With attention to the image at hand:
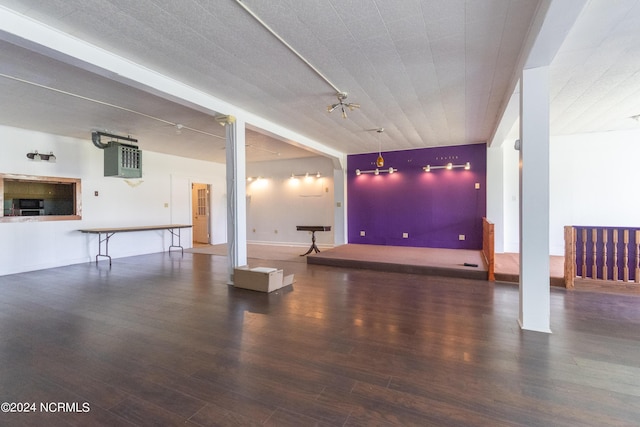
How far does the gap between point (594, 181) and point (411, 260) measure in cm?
436

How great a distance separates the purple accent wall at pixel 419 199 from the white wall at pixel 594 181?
147 centimetres

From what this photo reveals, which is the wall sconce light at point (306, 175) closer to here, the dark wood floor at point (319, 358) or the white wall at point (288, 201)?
the white wall at point (288, 201)

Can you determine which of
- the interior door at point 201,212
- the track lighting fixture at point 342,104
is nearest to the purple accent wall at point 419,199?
the track lighting fixture at point 342,104

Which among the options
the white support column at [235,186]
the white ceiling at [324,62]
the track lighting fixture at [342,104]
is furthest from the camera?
the white support column at [235,186]

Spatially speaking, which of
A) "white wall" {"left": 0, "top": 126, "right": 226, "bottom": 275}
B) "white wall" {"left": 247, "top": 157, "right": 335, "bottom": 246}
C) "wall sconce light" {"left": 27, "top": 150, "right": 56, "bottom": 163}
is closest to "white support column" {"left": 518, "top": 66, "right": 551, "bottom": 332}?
"white wall" {"left": 247, "top": 157, "right": 335, "bottom": 246}

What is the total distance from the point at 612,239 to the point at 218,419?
21.3ft

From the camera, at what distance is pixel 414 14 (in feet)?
8.05

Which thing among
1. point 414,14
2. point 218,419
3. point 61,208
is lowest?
point 218,419

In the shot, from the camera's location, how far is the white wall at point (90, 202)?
5.98m

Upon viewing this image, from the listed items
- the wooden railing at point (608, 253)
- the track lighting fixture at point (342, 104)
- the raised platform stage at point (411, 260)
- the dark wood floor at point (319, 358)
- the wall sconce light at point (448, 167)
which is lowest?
the dark wood floor at point (319, 358)

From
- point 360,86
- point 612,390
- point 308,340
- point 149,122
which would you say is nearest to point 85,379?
point 308,340

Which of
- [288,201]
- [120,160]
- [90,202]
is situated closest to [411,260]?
[288,201]

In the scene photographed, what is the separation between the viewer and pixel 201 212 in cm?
1099

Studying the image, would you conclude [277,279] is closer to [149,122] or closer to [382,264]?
[382,264]
